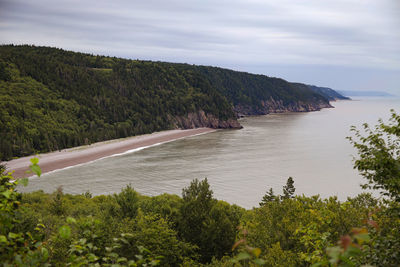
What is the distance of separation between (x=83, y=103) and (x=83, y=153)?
168 ft

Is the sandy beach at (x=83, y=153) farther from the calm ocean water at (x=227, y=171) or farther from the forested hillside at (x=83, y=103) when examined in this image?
the forested hillside at (x=83, y=103)

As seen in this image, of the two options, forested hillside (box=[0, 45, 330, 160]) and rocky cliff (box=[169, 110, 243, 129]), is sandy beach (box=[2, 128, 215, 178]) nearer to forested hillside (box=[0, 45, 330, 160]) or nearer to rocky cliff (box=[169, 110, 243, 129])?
forested hillside (box=[0, 45, 330, 160])

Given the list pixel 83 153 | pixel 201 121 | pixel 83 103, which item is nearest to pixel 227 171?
pixel 83 153

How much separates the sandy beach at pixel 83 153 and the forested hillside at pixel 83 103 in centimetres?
474

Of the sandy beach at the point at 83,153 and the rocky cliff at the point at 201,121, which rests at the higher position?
the rocky cliff at the point at 201,121

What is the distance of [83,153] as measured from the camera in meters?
90.0

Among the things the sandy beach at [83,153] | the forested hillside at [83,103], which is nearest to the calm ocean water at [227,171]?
the sandy beach at [83,153]

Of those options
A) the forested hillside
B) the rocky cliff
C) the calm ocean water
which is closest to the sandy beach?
the calm ocean water

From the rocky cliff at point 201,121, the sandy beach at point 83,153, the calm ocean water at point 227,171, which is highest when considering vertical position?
→ the rocky cliff at point 201,121

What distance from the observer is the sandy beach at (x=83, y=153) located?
238 ft

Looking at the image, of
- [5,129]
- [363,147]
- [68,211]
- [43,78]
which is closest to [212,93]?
[43,78]

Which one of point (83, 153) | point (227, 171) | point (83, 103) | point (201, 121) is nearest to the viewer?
point (227, 171)

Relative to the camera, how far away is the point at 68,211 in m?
36.0

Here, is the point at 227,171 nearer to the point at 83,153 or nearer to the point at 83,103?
the point at 83,153
